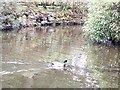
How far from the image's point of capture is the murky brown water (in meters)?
9.01

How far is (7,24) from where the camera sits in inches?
781

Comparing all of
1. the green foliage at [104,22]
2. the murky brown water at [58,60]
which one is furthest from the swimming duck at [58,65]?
the green foliage at [104,22]

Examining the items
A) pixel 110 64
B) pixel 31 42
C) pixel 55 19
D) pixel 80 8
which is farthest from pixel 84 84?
pixel 80 8

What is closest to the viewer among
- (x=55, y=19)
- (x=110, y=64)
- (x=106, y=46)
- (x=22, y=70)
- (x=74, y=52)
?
(x=22, y=70)

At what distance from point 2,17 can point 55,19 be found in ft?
25.6

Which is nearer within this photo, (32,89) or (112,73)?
(32,89)

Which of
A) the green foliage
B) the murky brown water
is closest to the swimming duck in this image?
the murky brown water

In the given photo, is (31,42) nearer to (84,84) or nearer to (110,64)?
(110,64)

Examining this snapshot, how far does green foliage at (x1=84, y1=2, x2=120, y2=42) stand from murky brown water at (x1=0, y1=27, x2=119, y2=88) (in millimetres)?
599

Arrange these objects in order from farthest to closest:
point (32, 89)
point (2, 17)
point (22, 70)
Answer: point (2, 17) < point (22, 70) < point (32, 89)

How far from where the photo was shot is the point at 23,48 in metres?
14.2

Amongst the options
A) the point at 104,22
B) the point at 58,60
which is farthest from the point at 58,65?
the point at 104,22

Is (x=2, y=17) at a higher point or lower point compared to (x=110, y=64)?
higher

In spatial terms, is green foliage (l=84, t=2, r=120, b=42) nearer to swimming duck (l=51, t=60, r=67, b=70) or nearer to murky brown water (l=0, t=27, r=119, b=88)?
murky brown water (l=0, t=27, r=119, b=88)
